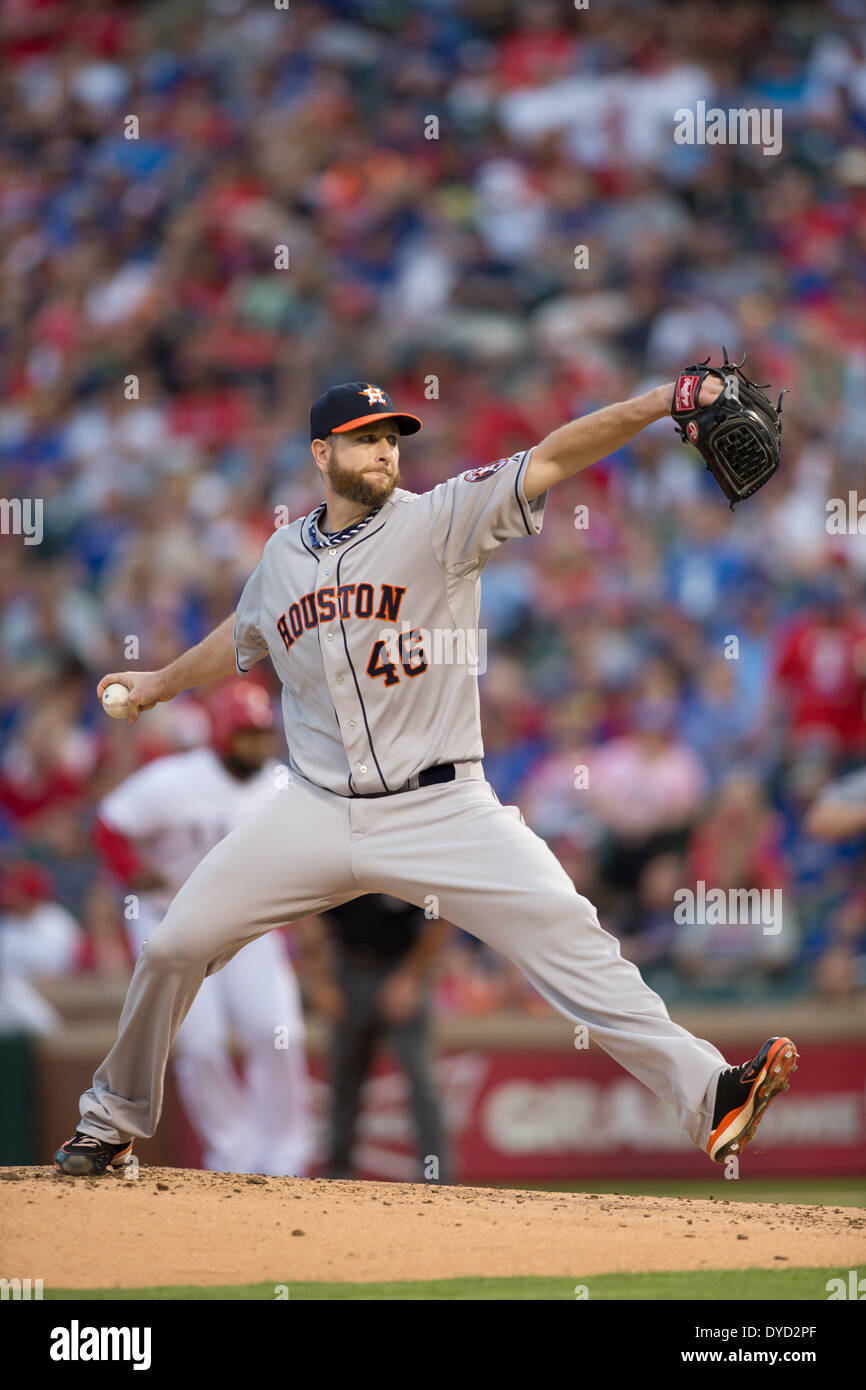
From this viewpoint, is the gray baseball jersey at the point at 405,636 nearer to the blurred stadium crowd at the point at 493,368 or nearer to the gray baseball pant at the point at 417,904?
the gray baseball pant at the point at 417,904

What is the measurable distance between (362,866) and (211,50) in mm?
12020

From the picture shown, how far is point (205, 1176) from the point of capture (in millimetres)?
5492

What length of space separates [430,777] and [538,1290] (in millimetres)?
1330

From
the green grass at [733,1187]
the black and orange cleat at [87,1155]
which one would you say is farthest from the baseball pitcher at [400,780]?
the green grass at [733,1187]

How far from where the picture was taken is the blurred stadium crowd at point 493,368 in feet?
30.8

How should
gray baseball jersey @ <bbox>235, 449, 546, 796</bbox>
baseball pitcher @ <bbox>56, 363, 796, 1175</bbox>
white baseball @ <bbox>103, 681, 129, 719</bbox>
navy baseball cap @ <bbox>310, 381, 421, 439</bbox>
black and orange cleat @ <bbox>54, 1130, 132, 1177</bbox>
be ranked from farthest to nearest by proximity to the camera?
1. white baseball @ <bbox>103, 681, 129, 719</bbox>
2. black and orange cleat @ <bbox>54, 1130, 132, 1177</bbox>
3. navy baseball cap @ <bbox>310, 381, 421, 439</bbox>
4. gray baseball jersey @ <bbox>235, 449, 546, 796</bbox>
5. baseball pitcher @ <bbox>56, 363, 796, 1175</bbox>

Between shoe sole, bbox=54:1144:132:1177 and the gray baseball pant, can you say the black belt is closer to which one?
the gray baseball pant

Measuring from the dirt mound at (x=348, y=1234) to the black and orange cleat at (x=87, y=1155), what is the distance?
50 mm

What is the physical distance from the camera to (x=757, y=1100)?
14.4 ft

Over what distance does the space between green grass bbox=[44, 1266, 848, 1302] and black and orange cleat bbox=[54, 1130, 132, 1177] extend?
688mm

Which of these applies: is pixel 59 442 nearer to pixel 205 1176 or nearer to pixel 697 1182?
pixel 697 1182

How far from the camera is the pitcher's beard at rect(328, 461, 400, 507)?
495cm

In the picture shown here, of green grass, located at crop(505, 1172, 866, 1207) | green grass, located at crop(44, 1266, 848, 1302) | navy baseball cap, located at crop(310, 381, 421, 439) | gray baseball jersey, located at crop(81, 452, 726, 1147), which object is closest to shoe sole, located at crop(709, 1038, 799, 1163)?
gray baseball jersey, located at crop(81, 452, 726, 1147)

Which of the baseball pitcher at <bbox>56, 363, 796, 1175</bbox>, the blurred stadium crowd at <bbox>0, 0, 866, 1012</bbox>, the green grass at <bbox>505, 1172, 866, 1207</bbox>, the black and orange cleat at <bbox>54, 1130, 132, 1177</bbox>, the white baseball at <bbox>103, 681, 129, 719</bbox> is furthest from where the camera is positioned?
the blurred stadium crowd at <bbox>0, 0, 866, 1012</bbox>
